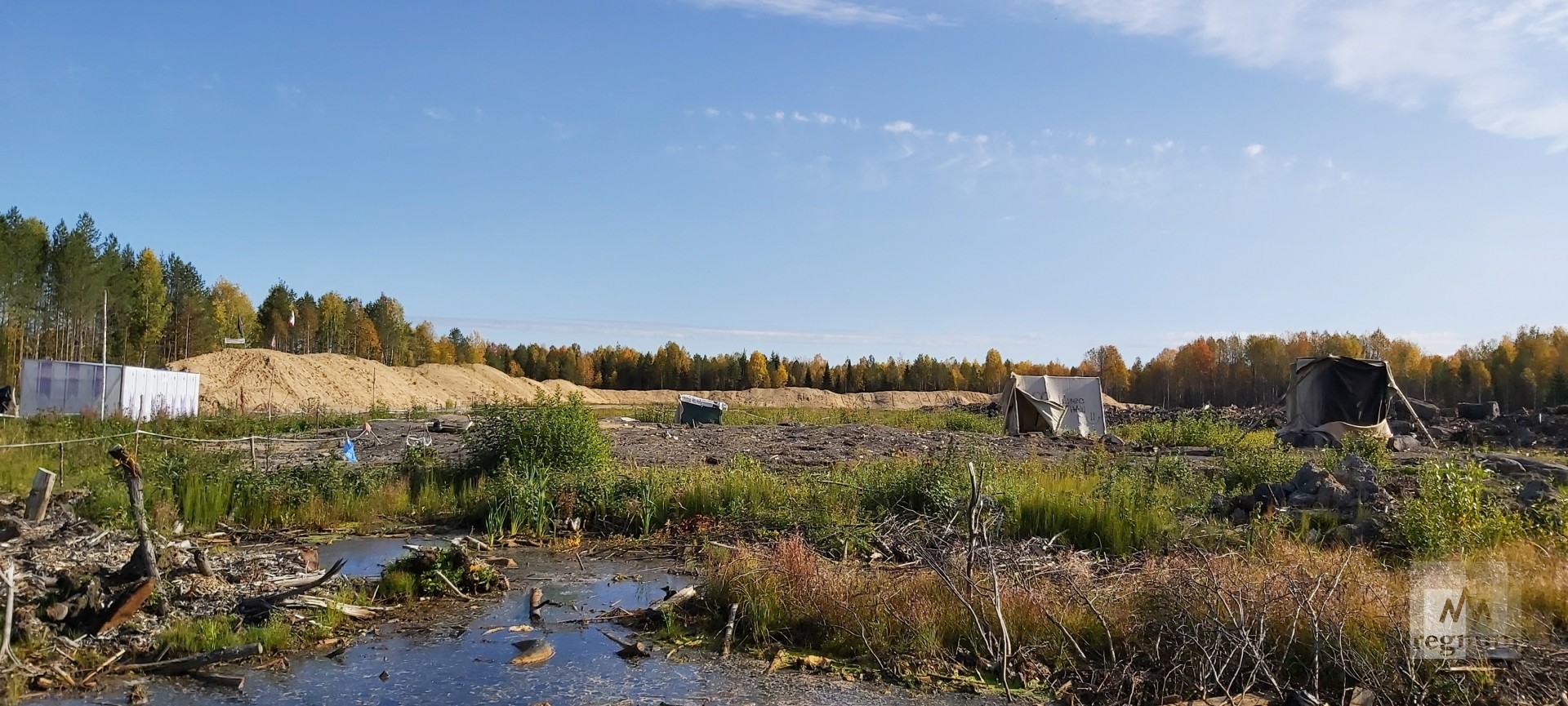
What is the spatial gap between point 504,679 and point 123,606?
3.08 m

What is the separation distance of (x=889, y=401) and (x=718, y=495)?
65.6 meters

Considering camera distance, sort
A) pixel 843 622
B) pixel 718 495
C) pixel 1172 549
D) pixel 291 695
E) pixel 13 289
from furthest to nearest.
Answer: pixel 13 289 → pixel 718 495 → pixel 1172 549 → pixel 843 622 → pixel 291 695

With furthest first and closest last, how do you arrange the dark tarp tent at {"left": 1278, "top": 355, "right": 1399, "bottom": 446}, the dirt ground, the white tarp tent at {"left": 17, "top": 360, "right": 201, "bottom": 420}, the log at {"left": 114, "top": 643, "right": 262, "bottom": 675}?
the white tarp tent at {"left": 17, "top": 360, "right": 201, "bottom": 420}
the dark tarp tent at {"left": 1278, "top": 355, "right": 1399, "bottom": 446}
the dirt ground
the log at {"left": 114, "top": 643, "right": 262, "bottom": 675}

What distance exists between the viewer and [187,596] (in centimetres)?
784

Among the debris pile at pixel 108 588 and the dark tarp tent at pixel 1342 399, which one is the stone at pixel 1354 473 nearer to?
the dark tarp tent at pixel 1342 399

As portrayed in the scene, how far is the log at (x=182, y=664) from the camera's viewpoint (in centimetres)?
667

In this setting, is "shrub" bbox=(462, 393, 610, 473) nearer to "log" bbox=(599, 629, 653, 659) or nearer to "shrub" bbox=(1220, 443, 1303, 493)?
"log" bbox=(599, 629, 653, 659)

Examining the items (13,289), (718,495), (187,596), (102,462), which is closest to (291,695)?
(187,596)

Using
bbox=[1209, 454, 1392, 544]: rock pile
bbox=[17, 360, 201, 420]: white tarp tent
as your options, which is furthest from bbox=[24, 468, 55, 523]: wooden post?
bbox=[17, 360, 201, 420]: white tarp tent

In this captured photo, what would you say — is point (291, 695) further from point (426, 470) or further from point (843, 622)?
point (426, 470)

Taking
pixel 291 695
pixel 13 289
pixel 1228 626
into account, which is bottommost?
pixel 291 695

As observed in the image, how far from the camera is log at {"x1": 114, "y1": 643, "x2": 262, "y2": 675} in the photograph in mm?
6668

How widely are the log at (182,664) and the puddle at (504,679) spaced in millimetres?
124

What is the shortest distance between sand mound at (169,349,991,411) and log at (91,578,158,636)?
83.7 feet
